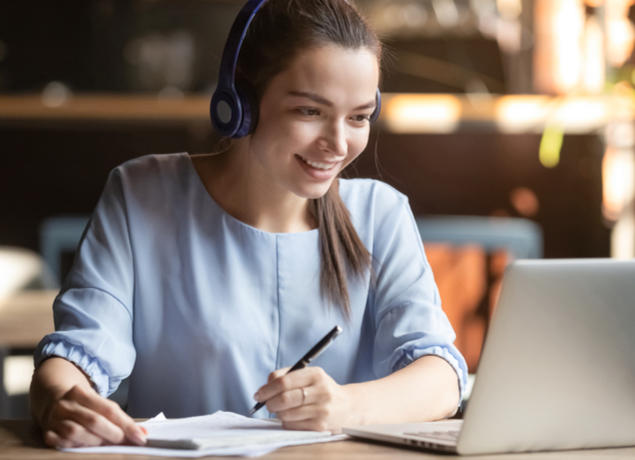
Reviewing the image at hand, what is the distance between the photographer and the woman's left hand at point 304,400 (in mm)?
1045

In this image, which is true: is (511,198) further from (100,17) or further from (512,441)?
(512,441)

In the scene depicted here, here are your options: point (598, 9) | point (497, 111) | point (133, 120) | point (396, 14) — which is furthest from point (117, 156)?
point (598, 9)

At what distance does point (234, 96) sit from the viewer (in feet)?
4.16

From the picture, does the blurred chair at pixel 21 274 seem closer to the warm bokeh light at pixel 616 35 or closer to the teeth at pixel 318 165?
the teeth at pixel 318 165

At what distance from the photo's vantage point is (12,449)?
39.3 inches

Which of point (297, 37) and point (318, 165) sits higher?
point (297, 37)

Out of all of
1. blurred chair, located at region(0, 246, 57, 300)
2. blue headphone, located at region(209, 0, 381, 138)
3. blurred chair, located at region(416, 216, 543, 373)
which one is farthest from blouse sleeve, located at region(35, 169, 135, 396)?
blurred chair, located at region(416, 216, 543, 373)

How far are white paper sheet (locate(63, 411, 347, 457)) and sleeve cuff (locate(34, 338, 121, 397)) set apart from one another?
13cm

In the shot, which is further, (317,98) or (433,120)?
(433,120)

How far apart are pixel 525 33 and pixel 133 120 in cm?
144

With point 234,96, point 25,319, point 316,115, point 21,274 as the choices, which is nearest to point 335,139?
point 316,115

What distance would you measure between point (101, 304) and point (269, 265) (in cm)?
27

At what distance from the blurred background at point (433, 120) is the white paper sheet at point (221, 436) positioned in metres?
2.02

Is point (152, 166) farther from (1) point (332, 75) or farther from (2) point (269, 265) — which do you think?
(1) point (332, 75)
